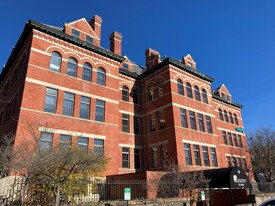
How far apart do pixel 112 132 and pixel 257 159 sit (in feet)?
79.5

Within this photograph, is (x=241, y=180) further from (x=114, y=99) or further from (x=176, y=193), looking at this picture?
(x=114, y=99)

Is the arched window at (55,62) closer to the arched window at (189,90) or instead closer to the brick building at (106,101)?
the brick building at (106,101)

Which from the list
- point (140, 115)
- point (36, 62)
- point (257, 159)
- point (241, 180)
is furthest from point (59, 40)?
point (257, 159)

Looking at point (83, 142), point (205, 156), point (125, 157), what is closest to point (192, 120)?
point (205, 156)

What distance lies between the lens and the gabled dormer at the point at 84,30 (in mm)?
24500

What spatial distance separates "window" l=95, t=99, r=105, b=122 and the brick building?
0.35 feet

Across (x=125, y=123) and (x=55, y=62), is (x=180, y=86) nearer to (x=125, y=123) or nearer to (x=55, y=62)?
(x=125, y=123)

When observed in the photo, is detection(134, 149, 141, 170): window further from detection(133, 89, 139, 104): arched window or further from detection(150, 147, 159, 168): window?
detection(133, 89, 139, 104): arched window

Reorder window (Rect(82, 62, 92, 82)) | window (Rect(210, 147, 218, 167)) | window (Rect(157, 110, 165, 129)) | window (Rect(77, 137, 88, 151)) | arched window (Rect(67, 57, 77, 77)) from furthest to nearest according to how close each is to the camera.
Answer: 1. window (Rect(210, 147, 218, 167))
2. window (Rect(157, 110, 165, 129))
3. window (Rect(82, 62, 92, 82))
4. arched window (Rect(67, 57, 77, 77))
5. window (Rect(77, 137, 88, 151))

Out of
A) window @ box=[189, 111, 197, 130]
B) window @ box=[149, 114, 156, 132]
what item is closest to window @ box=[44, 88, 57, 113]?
window @ box=[149, 114, 156, 132]

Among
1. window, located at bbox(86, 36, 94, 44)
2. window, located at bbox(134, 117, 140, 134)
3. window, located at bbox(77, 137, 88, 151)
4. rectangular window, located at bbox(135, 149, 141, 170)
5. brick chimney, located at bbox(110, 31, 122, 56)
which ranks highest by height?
brick chimney, located at bbox(110, 31, 122, 56)

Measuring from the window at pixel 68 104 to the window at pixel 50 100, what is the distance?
3.23ft

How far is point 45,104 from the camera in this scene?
20.4 m

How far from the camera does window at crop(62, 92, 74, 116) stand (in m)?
21.6
